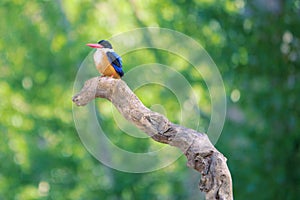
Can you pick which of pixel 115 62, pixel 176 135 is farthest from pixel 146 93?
pixel 176 135

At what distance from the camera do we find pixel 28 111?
21.2 feet

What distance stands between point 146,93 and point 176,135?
4011 mm

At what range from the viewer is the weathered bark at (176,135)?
75.5 inches

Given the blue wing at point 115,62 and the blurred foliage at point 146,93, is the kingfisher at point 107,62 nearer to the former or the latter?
the blue wing at point 115,62

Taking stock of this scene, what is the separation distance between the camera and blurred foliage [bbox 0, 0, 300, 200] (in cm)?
466

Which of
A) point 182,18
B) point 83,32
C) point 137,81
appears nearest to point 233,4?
point 182,18

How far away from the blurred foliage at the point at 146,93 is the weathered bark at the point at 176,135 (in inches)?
106

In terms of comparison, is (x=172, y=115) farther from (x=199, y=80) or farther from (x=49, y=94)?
(x=49, y=94)

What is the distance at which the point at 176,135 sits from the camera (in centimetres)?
197

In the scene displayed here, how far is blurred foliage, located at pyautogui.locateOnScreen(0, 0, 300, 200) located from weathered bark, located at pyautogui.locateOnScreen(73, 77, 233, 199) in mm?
2691

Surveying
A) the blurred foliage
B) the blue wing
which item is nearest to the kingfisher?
the blue wing

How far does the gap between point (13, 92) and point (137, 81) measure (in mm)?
1772

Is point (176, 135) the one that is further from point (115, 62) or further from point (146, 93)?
point (146, 93)

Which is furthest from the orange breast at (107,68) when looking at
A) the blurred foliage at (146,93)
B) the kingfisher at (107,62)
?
the blurred foliage at (146,93)
